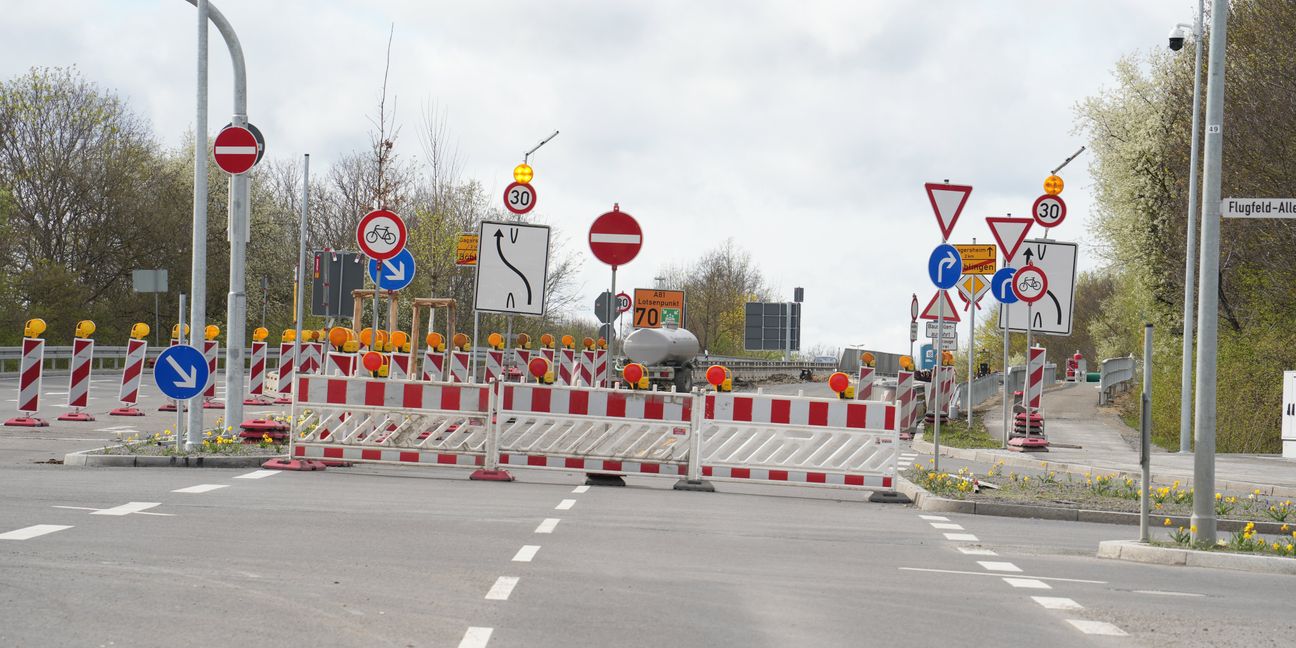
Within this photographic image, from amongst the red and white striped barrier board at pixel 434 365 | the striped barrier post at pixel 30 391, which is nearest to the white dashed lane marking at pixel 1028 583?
the striped barrier post at pixel 30 391

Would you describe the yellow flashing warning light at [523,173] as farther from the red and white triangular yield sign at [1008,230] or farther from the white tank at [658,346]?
the white tank at [658,346]

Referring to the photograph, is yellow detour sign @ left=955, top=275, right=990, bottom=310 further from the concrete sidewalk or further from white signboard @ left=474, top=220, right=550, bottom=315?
white signboard @ left=474, top=220, right=550, bottom=315

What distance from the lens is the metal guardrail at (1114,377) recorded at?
46.1 m

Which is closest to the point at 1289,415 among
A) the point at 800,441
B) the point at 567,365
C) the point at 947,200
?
the point at 947,200

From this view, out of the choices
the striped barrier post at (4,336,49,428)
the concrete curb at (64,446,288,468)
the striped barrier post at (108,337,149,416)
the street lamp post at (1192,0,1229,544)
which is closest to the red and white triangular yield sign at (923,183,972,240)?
the street lamp post at (1192,0,1229,544)

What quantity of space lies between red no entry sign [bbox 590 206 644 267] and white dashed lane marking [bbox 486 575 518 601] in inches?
320

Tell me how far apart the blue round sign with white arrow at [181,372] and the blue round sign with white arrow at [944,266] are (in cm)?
888

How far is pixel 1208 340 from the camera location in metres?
12.6

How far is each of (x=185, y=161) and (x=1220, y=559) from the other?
6888 cm

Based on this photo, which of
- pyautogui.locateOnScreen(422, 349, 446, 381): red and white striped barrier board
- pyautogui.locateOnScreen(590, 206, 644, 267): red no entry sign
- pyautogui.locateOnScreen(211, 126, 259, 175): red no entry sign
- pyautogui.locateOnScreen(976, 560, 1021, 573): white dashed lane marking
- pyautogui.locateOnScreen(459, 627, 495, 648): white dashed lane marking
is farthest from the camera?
pyautogui.locateOnScreen(422, 349, 446, 381): red and white striped barrier board

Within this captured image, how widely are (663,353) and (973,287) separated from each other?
18.8 metres

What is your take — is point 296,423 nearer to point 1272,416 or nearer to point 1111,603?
point 1111,603

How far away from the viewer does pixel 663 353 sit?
48094mm

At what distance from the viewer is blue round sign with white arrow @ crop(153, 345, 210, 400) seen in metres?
16.8
